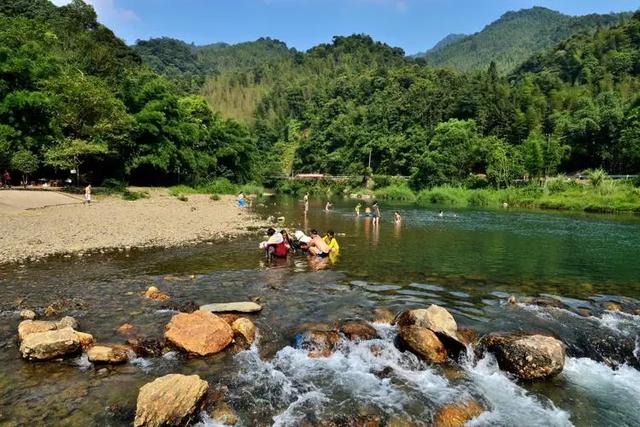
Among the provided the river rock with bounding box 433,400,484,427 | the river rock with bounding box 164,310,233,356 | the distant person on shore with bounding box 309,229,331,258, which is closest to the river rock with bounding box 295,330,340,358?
the river rock with bounding box 164,310,233,356

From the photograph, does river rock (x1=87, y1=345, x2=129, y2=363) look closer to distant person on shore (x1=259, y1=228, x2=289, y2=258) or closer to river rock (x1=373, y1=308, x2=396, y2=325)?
river rock (x1=373, y1=308, x2=396, y2=325)

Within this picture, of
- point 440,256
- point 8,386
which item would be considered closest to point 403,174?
point 440,256

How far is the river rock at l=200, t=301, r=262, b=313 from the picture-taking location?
38.6ft

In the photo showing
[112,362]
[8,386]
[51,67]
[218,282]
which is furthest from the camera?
[51,67]

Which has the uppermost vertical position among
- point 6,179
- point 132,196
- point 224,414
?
point 6,179

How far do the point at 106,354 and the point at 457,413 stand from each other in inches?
268

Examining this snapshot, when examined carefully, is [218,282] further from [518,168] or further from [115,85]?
[518,168]

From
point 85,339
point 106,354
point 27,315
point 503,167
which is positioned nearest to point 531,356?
Answer: point 106,354

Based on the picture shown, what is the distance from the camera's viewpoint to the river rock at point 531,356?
9363 mm

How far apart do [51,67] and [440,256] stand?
42546 mm

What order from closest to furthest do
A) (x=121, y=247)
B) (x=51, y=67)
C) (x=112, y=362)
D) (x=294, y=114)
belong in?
(x=112, y=362)
(x=121, y=247)
(x=51, y=67)
(x=294, y=114)

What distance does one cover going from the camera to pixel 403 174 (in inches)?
4375

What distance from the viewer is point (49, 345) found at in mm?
8836

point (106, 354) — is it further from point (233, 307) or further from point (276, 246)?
point (276, 246)
